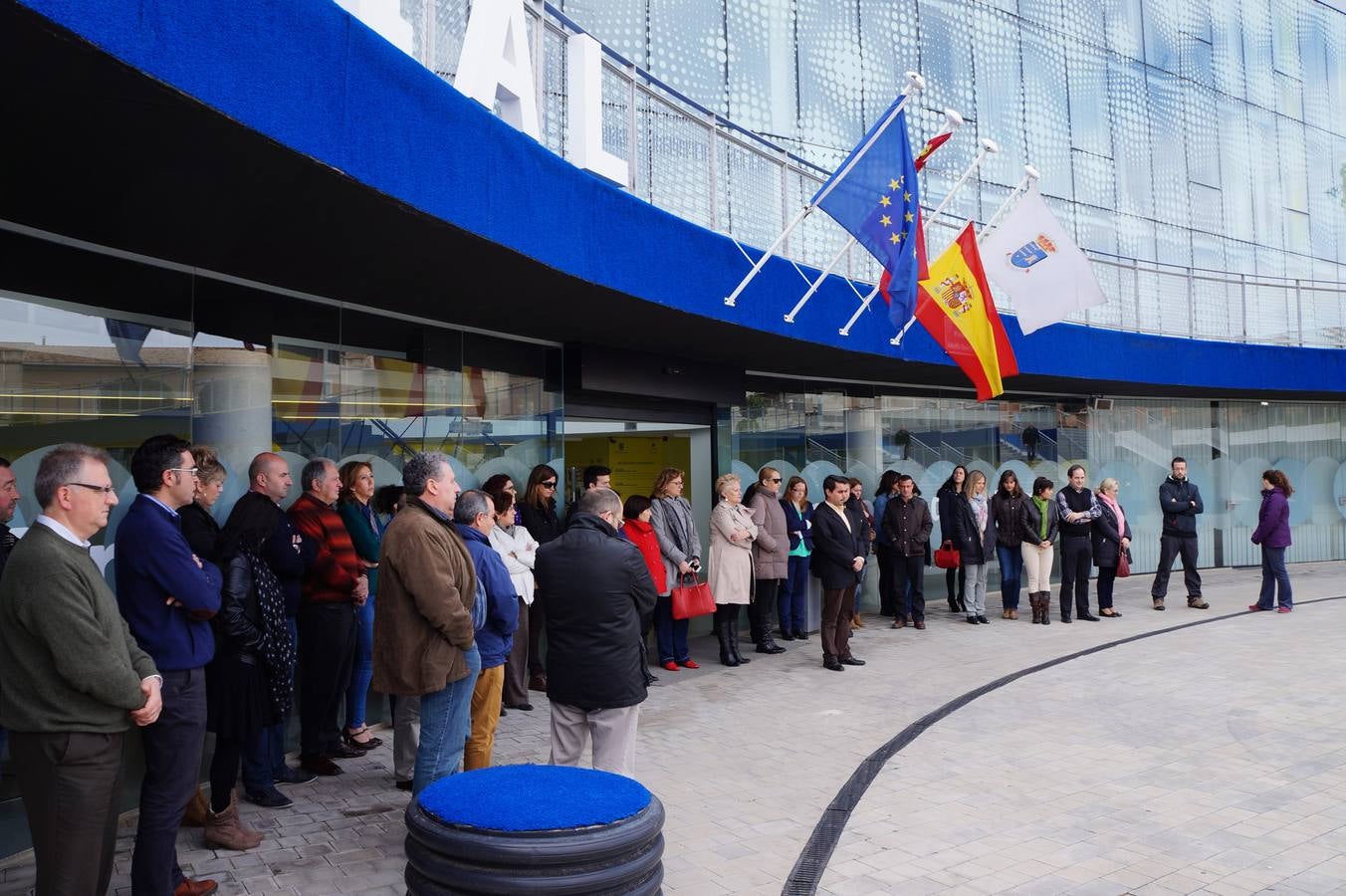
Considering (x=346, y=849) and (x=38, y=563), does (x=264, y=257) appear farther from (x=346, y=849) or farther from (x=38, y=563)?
(x=346, y=849)

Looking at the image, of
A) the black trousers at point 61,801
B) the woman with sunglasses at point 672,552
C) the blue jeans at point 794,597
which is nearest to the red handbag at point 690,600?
the woman with sunglasses at point 672,552

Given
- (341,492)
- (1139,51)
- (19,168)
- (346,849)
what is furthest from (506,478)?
(1139,51)

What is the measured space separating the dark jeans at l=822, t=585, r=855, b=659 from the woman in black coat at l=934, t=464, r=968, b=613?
138 inches

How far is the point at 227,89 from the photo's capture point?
139 inches

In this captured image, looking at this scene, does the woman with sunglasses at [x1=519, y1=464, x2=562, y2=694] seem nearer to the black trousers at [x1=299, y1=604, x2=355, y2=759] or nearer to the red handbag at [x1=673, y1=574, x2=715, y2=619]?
the red handbag at [x1=673, y1=574, x2=715, y2=619]

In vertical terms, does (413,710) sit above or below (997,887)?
above

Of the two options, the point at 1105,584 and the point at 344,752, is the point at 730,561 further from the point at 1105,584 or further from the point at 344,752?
the point at 1105,584

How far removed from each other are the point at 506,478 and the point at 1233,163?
2435 centimetres

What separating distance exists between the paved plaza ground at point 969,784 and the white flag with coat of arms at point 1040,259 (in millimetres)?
4149

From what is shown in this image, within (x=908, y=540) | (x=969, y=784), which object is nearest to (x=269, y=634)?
(x=969, y=784)

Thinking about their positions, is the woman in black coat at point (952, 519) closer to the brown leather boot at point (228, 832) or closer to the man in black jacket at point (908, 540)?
the man in black jacket at point (908, 540)

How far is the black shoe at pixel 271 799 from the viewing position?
A: 5.75 meters

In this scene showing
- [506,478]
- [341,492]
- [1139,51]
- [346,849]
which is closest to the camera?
Answer: [346,849]

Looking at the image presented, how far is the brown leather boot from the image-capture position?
5.00m
